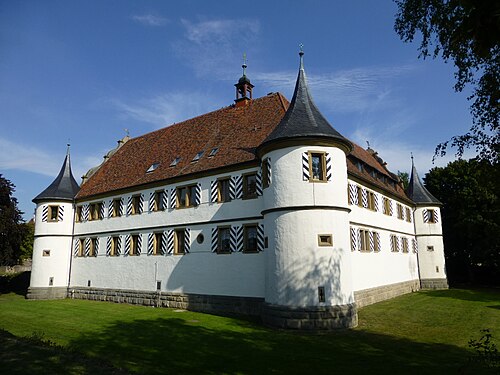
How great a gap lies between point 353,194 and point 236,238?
6.51m

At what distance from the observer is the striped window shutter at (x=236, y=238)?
734 inches

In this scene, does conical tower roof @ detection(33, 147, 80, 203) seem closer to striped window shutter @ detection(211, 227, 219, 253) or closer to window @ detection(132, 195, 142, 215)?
window @ detection(132, 195, 142, 215)

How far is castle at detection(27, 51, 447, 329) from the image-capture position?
1567cm

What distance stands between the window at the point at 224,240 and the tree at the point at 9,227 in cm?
1827

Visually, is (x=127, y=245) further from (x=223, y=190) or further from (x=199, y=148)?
(x=223, y=190)

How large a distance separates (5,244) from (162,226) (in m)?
14.6

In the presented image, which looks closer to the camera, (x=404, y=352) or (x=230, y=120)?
(x=404, y=352)

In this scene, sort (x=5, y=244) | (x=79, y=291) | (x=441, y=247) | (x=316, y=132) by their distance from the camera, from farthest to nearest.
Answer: (x=441, y=247), (x=5, y=244), (x=79, y=291), (x=316, y=132)

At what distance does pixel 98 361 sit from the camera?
906 centimetres

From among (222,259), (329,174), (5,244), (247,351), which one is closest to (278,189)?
(329,174)

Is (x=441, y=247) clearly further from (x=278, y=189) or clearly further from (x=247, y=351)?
(x=247, y=351)

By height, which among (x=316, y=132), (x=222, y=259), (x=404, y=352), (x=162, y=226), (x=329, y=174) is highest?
(x=316, y=132)

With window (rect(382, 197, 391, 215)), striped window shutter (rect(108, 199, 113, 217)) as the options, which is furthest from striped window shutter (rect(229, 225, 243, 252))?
window (rect(382, 197, 391, 215))

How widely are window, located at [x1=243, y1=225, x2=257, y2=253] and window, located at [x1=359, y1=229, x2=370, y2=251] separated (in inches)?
243
